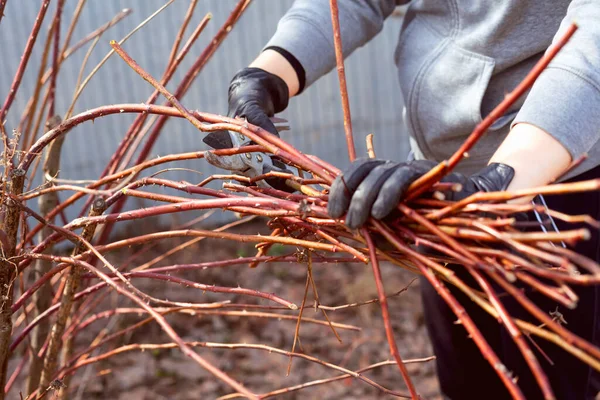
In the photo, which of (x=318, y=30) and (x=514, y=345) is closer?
(x=318, y=30)

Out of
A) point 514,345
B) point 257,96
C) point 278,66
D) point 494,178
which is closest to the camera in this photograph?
point 494,178

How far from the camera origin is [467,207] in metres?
0.81

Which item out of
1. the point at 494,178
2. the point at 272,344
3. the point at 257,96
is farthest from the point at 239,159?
the point at 272,344

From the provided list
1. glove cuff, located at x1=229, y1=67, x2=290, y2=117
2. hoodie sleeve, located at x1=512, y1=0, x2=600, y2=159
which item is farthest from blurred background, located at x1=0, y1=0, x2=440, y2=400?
hoodie sleeve, located at x1=512, y1=0, x2=600, y2=159

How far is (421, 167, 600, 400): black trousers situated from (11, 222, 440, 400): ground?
360 mm

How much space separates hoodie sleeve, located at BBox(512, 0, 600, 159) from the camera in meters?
1.10

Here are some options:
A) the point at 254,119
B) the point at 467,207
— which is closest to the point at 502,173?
the point at 467,207

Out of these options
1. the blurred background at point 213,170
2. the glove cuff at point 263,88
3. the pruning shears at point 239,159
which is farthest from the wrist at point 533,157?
the blurred background at point 213,170

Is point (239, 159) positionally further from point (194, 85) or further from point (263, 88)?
point (194, 85)

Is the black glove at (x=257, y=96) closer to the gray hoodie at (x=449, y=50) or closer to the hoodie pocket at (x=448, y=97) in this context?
the gray hoodie at (x=449, y=50)

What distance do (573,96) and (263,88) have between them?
663 millimetres

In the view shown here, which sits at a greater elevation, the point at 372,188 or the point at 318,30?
the point at 318,30

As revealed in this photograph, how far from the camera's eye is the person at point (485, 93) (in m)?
1.11

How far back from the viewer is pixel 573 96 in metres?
1.11
